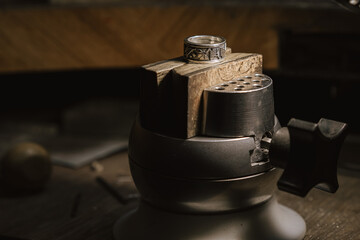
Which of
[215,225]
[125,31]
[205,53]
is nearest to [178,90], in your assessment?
[205,53]

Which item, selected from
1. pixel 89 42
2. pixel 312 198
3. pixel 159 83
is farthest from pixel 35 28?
pixel 312 198

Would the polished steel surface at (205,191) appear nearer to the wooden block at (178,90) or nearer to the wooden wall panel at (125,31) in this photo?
the wooden block at (178,90)

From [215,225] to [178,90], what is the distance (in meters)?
0.24

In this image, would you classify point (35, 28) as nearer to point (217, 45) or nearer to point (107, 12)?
point (107, 12)

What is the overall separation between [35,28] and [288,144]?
0.93 metres

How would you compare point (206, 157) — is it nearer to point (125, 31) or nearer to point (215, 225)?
point (215, 225)

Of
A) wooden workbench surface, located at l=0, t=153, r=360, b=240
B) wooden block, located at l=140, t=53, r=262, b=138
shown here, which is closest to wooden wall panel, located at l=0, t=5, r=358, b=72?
wooden workbench surface, located at l=0, t=153, r=360, b=240

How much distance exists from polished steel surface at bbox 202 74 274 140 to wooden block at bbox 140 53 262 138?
0.05ft

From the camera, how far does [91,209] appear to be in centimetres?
113

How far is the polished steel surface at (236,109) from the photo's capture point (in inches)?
33.4

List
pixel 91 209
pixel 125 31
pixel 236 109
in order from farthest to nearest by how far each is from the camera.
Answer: pixel 125 31 < pixel 91 209 < pixel 236 109

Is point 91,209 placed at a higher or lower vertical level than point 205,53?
lower

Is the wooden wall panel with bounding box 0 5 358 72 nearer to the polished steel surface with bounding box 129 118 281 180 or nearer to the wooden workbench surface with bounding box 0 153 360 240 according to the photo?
the wooden workbench surface with bounding box 0 153 360 240

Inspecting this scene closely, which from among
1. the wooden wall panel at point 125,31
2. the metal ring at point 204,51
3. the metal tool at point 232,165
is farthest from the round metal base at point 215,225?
the wooden wall panel at point 125,31
